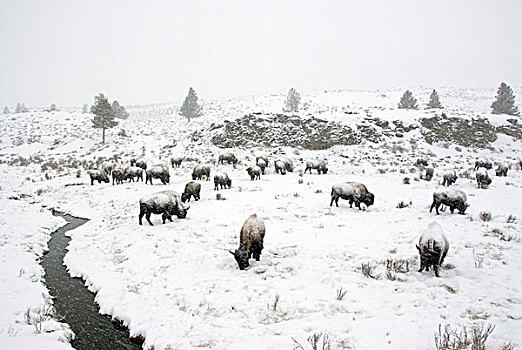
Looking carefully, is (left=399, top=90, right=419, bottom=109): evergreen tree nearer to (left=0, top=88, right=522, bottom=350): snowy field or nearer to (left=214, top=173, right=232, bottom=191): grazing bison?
(left=0, top=88, right=522, bottom=350): snowy field

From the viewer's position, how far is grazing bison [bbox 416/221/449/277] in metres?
7.03

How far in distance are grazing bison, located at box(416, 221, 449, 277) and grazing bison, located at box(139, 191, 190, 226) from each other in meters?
Answer: 9.36

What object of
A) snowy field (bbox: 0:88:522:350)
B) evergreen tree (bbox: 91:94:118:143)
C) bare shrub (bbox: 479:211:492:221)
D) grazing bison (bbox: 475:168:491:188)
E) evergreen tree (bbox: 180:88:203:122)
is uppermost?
evergreen tree (bbox: 180:88:203:122)

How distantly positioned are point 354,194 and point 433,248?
651 cm

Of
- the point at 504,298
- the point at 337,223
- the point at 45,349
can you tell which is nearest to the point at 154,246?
the point at 45,349

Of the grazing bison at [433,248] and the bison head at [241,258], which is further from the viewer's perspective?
the bison head at [241,258]

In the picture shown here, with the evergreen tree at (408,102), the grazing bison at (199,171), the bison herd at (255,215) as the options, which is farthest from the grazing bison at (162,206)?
the evergreen tree at (408,102)

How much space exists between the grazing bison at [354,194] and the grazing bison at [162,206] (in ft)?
24.2

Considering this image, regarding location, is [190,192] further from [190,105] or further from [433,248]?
[190,105]

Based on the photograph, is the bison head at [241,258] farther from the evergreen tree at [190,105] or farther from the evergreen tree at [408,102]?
the evergreen tree at [190,105]

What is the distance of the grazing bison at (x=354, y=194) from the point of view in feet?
43.7

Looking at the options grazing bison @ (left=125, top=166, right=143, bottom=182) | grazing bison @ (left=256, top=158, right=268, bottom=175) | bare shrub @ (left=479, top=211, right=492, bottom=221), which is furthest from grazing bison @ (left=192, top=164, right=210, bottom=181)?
bare shrub @ (left=479, top=211, right=492, bottom=221)

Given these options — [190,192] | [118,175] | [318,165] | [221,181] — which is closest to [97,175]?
[118,175]

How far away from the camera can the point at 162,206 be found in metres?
12.2
